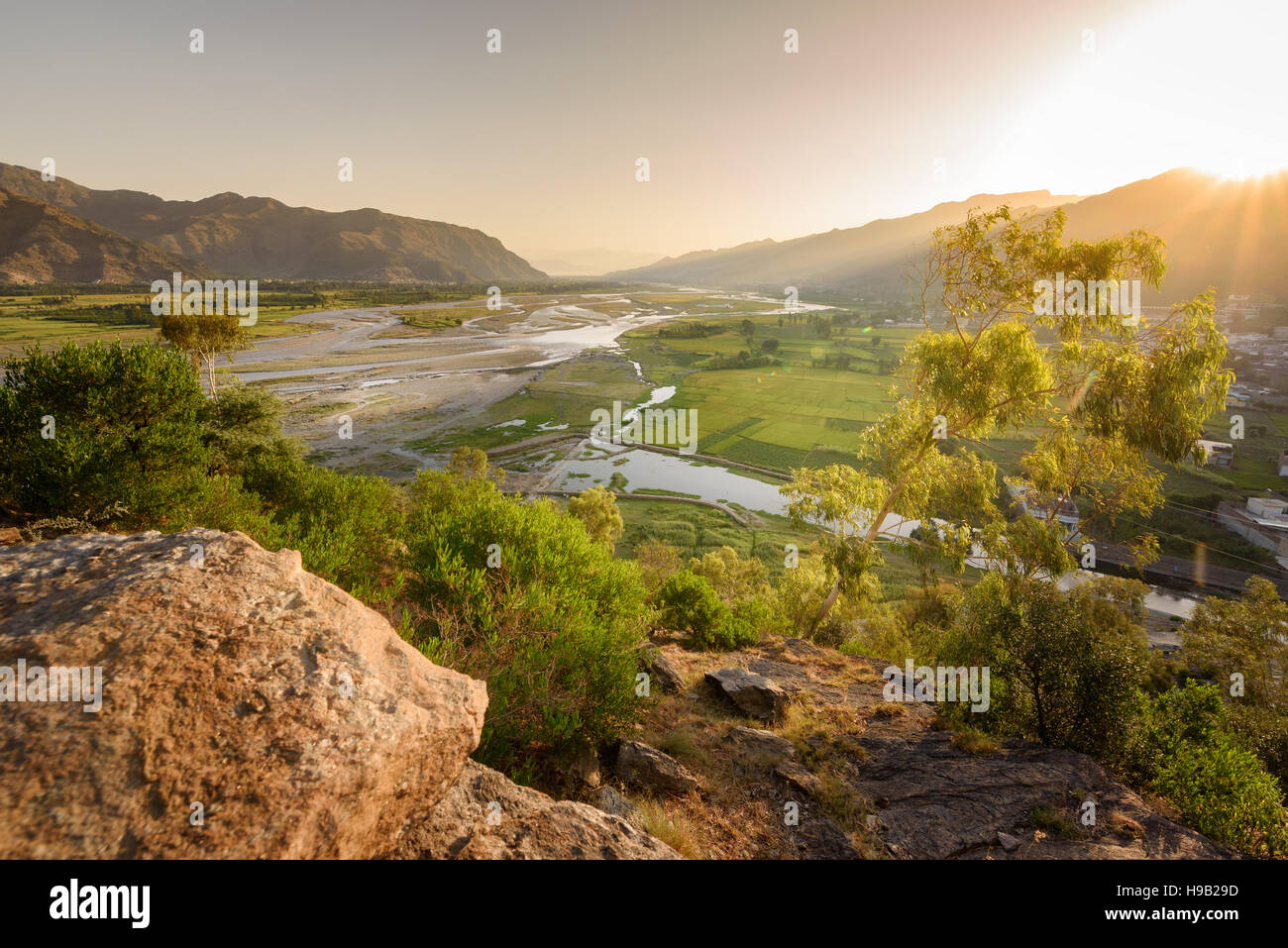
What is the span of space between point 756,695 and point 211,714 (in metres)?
11.2

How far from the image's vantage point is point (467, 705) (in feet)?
17.8

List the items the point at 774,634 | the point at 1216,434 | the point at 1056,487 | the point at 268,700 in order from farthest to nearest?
the point at 1216,434 → the point at 774,634 → the point at 1056,487 → the point at 268,700

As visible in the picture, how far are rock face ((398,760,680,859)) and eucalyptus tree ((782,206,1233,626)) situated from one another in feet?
44.6

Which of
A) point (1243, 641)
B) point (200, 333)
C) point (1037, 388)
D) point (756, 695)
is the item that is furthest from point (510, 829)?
point (1243, 641)

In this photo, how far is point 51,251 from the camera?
186 m

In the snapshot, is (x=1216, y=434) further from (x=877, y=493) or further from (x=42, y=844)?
(x=42, y=844)

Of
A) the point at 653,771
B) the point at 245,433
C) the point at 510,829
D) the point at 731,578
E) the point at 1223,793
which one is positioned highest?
the point at 245,433

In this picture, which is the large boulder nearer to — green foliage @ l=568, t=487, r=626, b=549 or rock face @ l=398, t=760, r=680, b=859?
rock face @ l=398, t=760, r=680, b=859

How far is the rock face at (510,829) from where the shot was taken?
16.5 feet

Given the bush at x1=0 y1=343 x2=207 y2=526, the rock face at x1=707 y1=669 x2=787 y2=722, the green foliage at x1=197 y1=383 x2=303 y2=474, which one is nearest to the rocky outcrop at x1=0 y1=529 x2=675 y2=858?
the rock face at x1=707 y1=669 x2=787 y2=722

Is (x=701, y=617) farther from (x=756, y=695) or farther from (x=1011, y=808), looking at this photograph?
(x=1011, y=808)

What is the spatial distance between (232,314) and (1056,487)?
124 feet

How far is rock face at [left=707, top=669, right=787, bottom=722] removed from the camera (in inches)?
488
